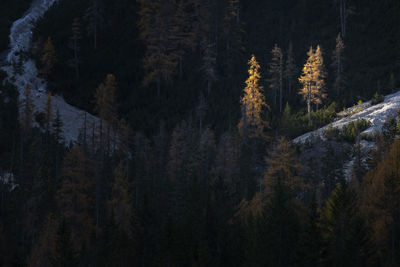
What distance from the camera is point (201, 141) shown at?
145 feet

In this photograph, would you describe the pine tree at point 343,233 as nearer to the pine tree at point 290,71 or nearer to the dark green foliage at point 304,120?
the dark green foliage at point 304,120

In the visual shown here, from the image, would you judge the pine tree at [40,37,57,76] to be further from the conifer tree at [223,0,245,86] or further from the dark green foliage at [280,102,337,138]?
the dark green foliage at [280,102,337,138]

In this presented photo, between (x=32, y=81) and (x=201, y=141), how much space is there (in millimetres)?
30690

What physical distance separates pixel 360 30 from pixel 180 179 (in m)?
42.9

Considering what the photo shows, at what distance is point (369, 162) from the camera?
3669cm

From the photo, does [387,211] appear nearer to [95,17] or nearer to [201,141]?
[201,141]

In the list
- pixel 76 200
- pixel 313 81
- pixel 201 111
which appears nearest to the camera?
pixel 76 200

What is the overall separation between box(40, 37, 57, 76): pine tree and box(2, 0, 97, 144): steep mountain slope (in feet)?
4.85

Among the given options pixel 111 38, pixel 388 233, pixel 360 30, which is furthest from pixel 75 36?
pixel 388 233

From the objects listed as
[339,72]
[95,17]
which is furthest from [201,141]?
[95,17]

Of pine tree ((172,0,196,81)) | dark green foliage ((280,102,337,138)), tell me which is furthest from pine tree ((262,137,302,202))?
pine tree ((172,0,196,81))

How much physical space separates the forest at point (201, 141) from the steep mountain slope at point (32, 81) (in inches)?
40.7

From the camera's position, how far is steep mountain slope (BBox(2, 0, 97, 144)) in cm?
5609

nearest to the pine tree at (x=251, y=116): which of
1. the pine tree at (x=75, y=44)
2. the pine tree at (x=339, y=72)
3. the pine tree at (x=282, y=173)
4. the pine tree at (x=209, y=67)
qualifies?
the pine tree at (x=339, y=72)
